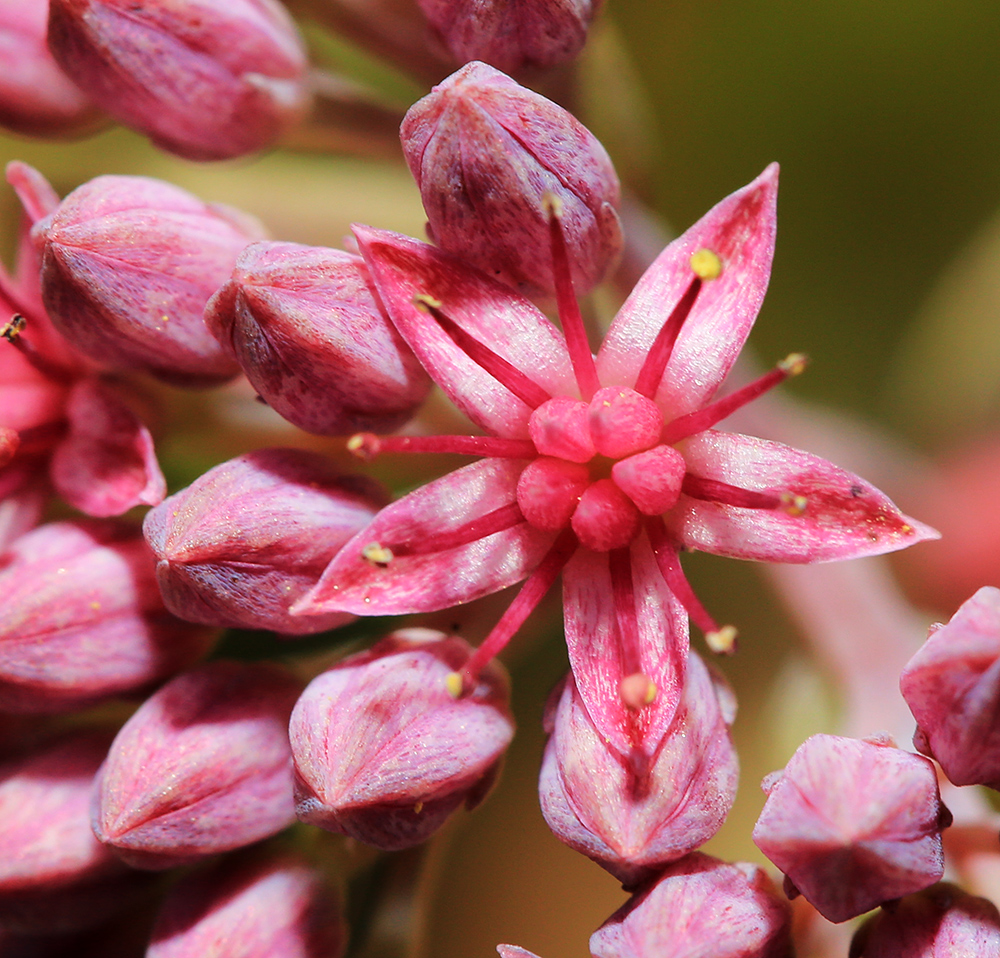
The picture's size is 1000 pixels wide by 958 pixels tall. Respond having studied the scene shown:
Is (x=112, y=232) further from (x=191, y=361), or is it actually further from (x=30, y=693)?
(x=30, y=693)

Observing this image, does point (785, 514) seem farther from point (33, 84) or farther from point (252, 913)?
point (33, 84)

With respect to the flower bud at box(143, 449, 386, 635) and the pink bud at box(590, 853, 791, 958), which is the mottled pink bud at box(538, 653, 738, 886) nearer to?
the pink bud at box(590, 853, 791, 958)

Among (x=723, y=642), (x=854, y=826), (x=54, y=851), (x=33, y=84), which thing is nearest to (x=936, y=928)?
(x=854, y=826)

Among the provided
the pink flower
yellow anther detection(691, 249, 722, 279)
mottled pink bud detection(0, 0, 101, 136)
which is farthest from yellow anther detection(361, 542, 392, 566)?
mottled pink bud detection(0, 0, 101, 136)

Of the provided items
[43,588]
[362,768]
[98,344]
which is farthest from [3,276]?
[362,768]

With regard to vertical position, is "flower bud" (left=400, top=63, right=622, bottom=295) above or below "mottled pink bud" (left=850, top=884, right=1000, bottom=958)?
above

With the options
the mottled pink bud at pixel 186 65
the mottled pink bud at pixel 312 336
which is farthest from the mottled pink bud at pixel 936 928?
the mottled pink bud at pixel 186 65

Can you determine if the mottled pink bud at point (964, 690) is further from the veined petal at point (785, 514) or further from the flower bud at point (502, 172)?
the flower bud at point (502, 172)
